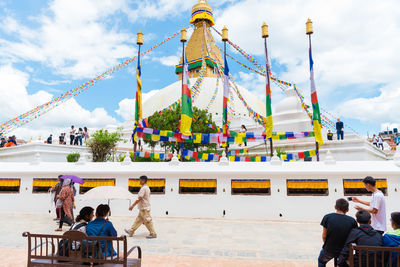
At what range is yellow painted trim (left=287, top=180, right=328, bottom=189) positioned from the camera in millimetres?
9281

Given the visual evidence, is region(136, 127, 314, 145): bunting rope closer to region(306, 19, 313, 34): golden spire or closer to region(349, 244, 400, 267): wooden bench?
region(306, 19, 313, 34): golden spire

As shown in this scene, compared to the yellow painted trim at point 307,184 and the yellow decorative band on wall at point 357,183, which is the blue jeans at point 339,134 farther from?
the yellow painted trim at point 307,184

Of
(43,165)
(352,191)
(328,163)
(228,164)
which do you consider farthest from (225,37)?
(43,165)

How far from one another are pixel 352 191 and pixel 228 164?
13.5 feet

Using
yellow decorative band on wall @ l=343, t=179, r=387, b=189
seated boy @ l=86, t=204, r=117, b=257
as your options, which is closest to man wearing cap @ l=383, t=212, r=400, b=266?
seated boy @ l=86, t=204, r=117, b=257

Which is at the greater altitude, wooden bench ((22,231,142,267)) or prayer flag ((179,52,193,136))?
prayer flag ((179,52,193,136))

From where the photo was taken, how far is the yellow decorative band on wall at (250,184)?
31.3ft

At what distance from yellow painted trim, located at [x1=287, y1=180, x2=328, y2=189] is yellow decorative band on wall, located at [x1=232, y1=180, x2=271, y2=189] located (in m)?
0.72

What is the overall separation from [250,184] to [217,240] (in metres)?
3.17

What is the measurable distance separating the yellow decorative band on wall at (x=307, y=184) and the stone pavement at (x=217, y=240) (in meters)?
1.22

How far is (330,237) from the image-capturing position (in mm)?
3641

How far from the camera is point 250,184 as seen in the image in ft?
31.4

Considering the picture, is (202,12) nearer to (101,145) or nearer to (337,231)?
(101,145)

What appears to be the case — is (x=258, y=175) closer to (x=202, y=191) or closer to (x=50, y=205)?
(x=202, y=191)
